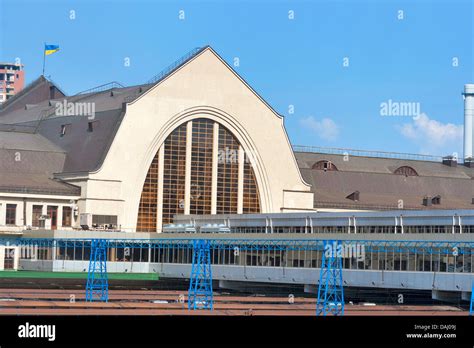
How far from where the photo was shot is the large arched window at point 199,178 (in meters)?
90.2

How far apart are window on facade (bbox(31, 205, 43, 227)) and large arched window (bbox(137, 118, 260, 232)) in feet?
27.0

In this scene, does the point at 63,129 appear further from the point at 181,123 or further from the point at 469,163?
the point at 469,163

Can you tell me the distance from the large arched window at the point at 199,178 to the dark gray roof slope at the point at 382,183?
307 inches

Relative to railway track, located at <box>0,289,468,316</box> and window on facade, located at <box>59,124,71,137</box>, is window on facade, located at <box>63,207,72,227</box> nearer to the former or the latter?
window on facade, located at <box>59,124,71,137</box>

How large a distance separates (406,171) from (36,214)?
42219mm

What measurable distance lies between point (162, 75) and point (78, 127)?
9.25 metres

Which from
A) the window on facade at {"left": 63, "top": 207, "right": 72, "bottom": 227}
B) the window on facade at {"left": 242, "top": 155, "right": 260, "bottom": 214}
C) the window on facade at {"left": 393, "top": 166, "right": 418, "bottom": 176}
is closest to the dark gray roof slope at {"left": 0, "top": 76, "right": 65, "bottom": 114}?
the window on facade at {"left": 242, "top": 155, "right": 260, "bottom": 214}

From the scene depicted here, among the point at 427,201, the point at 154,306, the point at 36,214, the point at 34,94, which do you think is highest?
the point at 34,94

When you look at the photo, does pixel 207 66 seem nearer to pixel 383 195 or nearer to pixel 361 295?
pixel 383 195

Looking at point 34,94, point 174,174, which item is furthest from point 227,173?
point 34,94

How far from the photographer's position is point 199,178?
92.2 metres

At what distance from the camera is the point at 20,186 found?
85.1 meters

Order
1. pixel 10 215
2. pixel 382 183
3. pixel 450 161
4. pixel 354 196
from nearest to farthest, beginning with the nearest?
1. pixel 10 215
2. pixel 354 196
3. pixel 382 183
4. pixel 450 161
